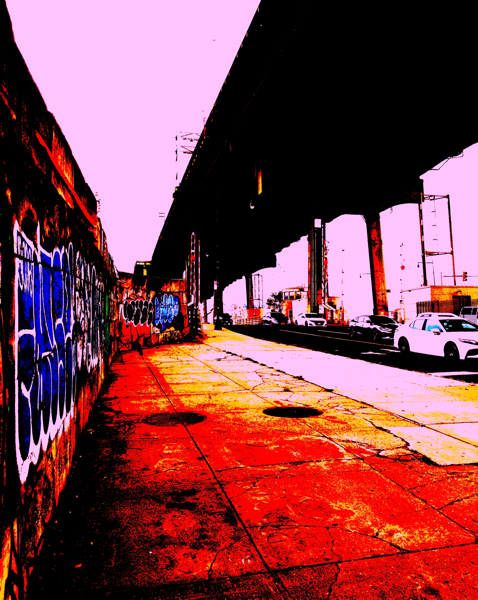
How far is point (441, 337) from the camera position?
13289mm

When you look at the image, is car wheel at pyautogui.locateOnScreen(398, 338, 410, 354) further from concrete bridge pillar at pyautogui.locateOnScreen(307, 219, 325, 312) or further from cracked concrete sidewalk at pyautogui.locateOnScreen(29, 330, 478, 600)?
concrete bridge pillar at pyautogui.locateOnScreen(307, 219, 325, 312)

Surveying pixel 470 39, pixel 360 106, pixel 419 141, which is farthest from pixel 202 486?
pixel 419 141

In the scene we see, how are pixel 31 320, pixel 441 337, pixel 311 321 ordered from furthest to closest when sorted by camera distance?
pixel 311 321
pixel 441 337
pixel 31 320

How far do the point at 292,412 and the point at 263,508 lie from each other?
3.00 meters

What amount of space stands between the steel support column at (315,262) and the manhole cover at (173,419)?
43630 mm

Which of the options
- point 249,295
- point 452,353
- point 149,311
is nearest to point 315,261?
point 249,295

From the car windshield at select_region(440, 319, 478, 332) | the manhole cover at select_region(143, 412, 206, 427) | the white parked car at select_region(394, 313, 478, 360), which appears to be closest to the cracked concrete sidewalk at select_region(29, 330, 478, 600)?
the manhole cover at select_region(143, 412, 206, 427)

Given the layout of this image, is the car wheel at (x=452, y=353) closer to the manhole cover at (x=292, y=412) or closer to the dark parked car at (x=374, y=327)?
the manhole cover at (x=292, y=412)

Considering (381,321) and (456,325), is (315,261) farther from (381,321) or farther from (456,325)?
(456,325)

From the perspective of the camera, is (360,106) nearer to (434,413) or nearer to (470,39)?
(470,39)

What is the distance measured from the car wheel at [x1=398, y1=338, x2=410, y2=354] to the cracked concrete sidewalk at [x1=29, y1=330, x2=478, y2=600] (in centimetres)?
965

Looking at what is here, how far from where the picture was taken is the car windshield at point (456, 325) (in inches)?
518

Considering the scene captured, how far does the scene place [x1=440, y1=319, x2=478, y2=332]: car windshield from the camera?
13.2 metres

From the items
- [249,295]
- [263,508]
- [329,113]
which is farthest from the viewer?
[249,295]
